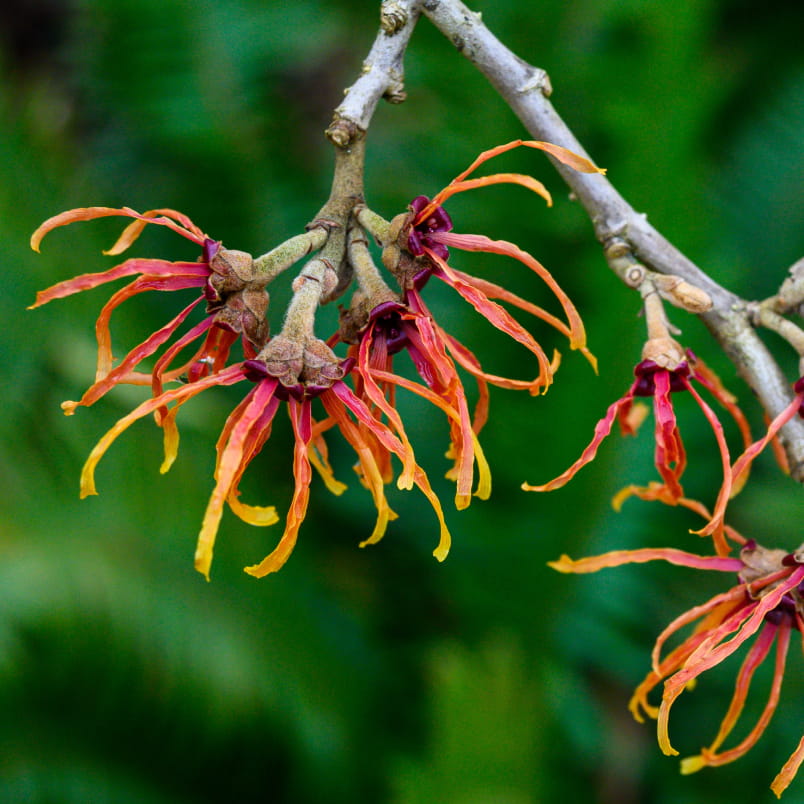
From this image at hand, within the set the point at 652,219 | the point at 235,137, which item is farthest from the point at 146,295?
the point at 652,219

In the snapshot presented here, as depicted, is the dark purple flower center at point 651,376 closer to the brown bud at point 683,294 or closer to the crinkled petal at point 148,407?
the brown bud at point 683,294

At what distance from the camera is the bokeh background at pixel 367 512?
2.34 m

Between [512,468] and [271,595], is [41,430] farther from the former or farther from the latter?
[512,468]

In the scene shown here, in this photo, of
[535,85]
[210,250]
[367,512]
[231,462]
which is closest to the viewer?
[231,462]

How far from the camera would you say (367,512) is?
2918mm

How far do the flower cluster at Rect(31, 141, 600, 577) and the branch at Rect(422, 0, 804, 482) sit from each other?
0.48ft

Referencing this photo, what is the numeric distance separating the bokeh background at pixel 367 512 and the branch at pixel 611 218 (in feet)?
3.86

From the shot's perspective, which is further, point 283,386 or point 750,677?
point 750,677

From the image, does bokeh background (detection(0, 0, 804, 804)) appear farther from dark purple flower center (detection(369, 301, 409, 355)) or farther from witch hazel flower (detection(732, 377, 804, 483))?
dark purple flower center (detection(369, 301, 409, 355))

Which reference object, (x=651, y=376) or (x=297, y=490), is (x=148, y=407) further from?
(x=651, y=376)

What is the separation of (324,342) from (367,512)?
6.84ft

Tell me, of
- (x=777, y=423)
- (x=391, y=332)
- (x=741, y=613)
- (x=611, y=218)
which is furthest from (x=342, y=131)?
(x=741, y=613)

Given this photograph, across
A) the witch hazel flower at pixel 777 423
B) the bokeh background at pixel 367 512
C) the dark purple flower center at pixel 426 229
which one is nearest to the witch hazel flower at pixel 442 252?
the dark purple flower center at pixel 426 229

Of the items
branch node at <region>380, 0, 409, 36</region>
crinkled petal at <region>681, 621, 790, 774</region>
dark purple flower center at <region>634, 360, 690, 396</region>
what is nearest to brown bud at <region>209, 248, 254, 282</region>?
branch node at <region>380, 0, 409, 36</region>
